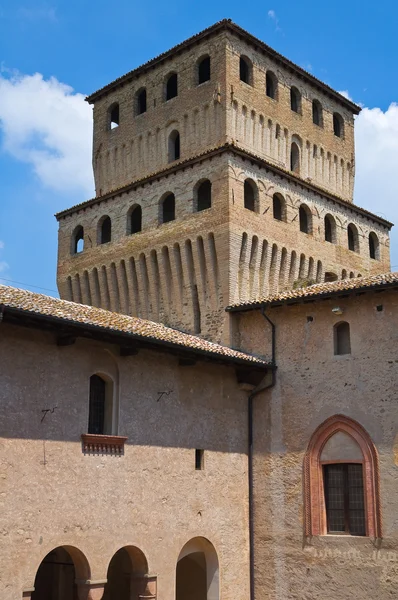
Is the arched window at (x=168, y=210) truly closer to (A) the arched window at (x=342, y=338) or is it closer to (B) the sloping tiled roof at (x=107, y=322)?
(B) the sloping tiled roof at (x=107, y=322)

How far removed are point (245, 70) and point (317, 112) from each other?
392 cm

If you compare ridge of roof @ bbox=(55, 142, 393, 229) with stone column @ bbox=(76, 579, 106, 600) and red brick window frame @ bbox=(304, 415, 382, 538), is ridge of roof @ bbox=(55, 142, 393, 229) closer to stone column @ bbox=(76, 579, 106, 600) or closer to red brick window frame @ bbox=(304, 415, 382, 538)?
red brick window frame @ bbox=(304, 415, 382, 538)

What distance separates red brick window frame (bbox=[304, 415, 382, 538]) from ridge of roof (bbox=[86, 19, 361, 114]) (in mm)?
13734

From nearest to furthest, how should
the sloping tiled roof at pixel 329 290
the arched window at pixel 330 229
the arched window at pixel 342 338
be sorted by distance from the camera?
the sloping tiled roof at pixel 329 290 < the arched window at pixel 342 338 < the arched window at pixel 330 229

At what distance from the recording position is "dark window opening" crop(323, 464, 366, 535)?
18000mm

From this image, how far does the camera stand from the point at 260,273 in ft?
75.3

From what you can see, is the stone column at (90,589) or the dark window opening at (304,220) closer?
the stone column at (90,589)

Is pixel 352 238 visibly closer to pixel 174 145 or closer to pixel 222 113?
pixel 222 113

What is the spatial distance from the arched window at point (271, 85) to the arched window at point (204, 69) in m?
2.12

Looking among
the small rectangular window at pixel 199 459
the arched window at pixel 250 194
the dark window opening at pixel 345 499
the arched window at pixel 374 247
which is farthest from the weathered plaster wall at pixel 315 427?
the arched window at pixel 374 247

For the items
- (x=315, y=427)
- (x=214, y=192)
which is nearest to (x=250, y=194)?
(x=214, y=192)

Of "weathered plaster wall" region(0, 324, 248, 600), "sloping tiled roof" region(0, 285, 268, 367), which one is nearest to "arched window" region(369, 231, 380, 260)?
"sloping tiled roof" region(0, 285, 268, 367)

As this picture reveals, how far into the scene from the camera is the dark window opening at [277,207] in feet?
79.6

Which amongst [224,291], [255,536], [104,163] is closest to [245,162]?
[224,291]
